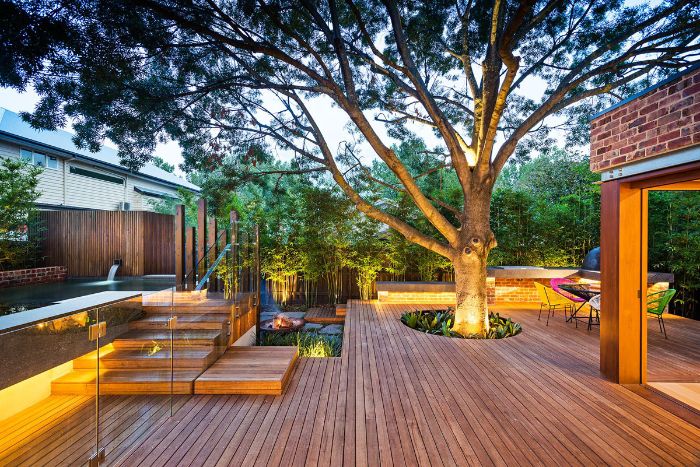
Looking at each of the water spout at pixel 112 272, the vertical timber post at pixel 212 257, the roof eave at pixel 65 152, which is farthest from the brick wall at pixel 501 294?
the roof eave at pixel 65 152

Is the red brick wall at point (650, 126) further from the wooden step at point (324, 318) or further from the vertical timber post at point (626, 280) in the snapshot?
the wooden step at point (324, 318)

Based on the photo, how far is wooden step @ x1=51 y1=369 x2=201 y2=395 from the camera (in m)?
1.85

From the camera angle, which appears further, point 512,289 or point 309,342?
point 512,289

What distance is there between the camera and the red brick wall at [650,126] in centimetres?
248

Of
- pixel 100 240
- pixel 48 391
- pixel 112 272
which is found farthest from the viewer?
pixel 100 240

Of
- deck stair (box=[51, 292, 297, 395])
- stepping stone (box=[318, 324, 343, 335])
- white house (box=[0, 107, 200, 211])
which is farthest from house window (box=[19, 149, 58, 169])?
stepping stone (box=[318, 324, 343, 335])

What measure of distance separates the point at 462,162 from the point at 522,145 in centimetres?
366

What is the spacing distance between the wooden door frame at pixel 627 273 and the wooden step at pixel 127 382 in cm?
431

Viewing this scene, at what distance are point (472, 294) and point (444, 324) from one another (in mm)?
733

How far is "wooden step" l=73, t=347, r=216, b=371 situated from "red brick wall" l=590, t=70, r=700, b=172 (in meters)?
4.57

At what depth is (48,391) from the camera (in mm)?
1735

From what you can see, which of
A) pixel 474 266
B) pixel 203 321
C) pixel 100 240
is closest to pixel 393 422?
pixel 203 321

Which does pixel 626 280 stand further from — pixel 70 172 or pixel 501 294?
pixel 70 172

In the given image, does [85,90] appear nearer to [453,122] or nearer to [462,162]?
[462,162]
